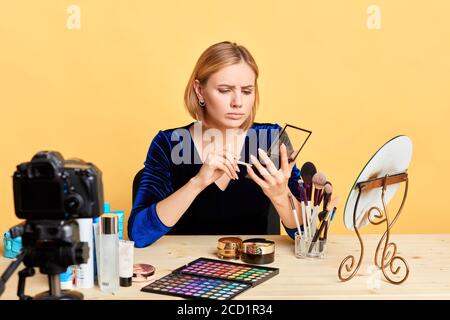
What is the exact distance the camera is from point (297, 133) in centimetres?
189

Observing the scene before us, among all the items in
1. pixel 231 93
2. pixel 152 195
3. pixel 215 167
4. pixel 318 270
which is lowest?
pixel 318 270

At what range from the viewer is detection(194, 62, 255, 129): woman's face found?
205cm

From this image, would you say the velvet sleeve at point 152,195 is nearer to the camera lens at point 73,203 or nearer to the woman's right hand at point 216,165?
the woman's right hand at point 216,165

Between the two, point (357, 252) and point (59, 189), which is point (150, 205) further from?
point (59, 189)

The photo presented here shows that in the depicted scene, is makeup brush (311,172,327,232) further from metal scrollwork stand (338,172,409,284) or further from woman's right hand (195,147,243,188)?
woman's right hand (195,147,243,188)

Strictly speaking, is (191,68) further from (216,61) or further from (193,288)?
(193,288)

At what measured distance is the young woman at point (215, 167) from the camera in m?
1.90

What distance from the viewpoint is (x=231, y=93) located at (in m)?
2.06

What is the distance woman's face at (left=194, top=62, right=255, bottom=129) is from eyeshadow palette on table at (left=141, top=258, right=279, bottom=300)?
1.79 ft

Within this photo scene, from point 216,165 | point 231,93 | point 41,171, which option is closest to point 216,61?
point 231,93

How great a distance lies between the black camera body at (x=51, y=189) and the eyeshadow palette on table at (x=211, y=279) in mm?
369

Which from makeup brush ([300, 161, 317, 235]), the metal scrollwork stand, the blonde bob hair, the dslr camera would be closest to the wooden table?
the metal scrollwork stand

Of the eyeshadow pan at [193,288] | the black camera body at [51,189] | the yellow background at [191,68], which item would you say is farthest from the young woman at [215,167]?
the black camera body at [51,189]

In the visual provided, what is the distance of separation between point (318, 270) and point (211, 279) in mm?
269
